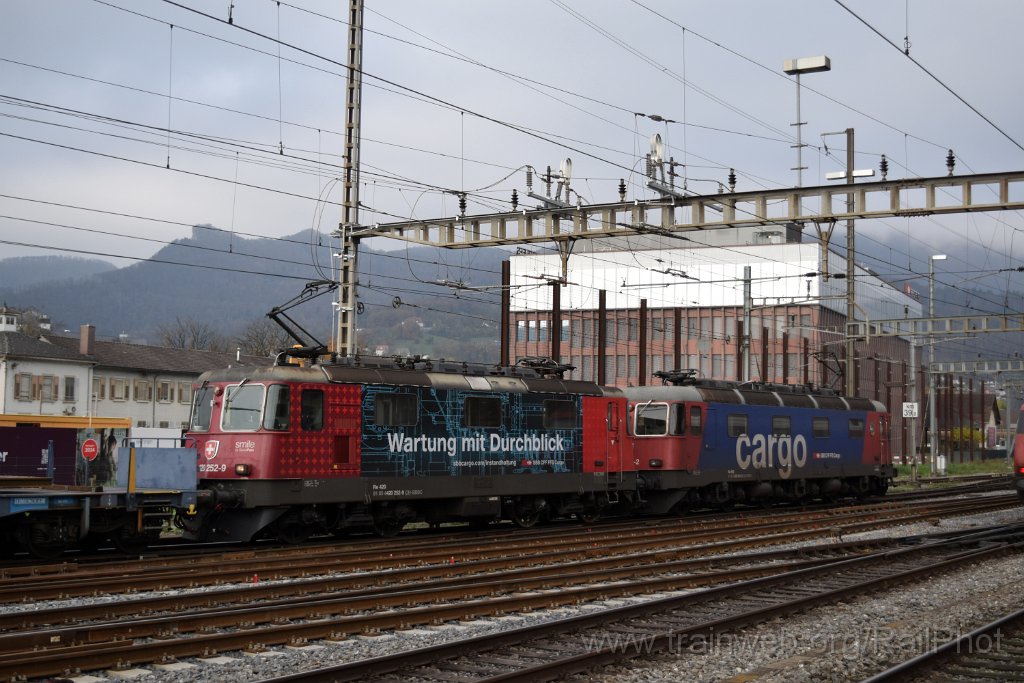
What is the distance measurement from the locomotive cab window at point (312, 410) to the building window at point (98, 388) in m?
55.8

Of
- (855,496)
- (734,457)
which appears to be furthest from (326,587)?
(855,496)

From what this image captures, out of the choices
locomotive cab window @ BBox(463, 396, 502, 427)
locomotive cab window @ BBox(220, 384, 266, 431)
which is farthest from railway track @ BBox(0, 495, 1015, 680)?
locomotive cab window @ BBox(220, 384, 266, 431)

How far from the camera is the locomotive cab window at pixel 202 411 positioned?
20.7 meters

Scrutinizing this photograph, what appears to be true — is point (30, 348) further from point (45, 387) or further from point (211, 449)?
point (211, 449)

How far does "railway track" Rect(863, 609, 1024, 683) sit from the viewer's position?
34.1 feet

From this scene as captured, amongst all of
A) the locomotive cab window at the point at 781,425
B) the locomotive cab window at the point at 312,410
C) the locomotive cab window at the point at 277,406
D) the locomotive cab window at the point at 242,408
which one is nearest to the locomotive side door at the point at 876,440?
the locomotive cab window at the point at 781,425

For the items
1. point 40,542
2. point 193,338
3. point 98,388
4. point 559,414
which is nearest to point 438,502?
point 559,414

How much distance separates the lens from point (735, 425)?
3077 centimetres

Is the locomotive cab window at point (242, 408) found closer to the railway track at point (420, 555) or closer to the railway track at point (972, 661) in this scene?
the railway track at point (420, 555)

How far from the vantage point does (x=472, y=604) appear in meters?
13.3

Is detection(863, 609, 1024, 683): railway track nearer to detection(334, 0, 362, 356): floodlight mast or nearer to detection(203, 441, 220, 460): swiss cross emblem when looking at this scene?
detection(203, 441, 220, 460): swiss cross emblem

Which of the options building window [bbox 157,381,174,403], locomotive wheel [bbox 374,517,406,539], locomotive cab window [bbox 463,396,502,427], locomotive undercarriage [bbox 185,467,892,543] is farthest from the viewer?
building window [bbox 157,381,174,403]

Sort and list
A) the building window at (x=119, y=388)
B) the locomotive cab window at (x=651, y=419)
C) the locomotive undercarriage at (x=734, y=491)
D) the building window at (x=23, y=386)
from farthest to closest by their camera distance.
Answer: the building window at (x=119, y=388) < the building window at (x=23, y=386) < the locomotive undercarriage at (x=734, y=491) < the locomotive cab window at (x=651, y=419)

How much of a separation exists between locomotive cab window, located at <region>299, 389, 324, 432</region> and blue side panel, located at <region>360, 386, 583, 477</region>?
1004 millimetres
